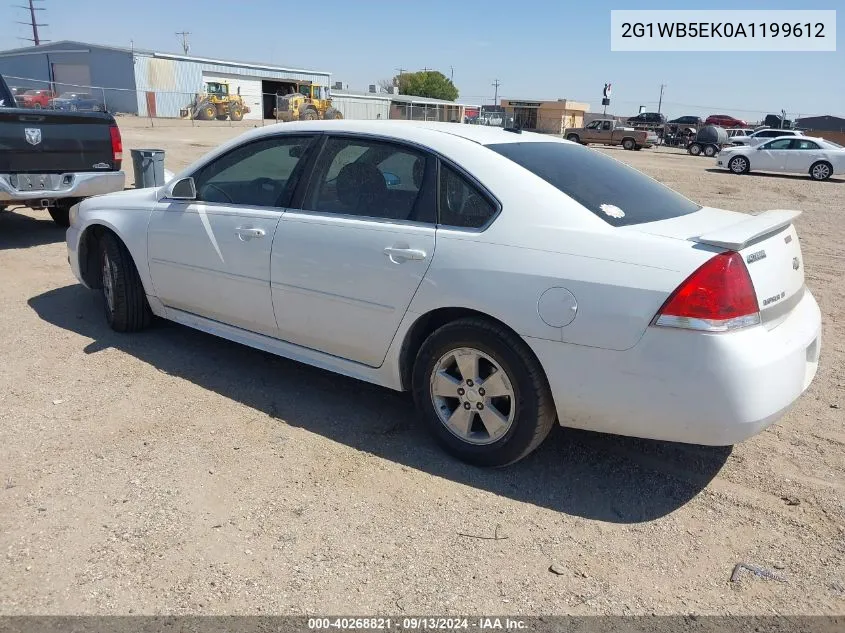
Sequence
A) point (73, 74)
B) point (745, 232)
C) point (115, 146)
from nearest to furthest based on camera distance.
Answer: point (745, 232) < point (115, 146) < point (73, 74)

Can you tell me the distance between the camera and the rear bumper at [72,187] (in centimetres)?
708

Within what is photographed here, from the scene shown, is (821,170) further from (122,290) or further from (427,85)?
(427,85)

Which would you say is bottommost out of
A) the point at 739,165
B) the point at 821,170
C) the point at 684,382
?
the point at 821,170

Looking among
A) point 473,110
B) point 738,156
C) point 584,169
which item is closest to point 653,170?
point 738,156

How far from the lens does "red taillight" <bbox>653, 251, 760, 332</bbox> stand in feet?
8.82

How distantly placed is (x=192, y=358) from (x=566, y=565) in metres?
3.03

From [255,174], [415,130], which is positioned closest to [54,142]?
[255,174]

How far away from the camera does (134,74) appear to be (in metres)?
47.3

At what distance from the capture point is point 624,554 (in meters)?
2.79

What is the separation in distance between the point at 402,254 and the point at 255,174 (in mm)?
1432

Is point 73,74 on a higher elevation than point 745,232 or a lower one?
higher

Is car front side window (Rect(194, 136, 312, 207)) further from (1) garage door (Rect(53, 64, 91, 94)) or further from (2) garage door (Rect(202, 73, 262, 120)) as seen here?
(1) garage door (Rect(53, 64, 91, 94))

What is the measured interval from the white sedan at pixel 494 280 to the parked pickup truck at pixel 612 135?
3733cm

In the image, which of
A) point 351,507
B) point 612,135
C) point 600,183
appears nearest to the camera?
point 351,507
